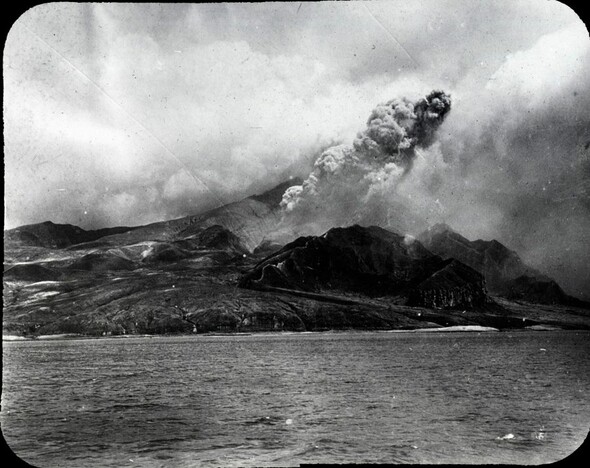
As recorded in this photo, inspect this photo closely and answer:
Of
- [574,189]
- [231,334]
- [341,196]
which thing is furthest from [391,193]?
[231,334]

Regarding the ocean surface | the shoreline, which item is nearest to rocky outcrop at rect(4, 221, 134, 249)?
the ocean surface

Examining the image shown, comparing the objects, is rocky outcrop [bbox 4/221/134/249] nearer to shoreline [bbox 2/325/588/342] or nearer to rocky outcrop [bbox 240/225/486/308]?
shoreline [bbox 2/325/588/342]

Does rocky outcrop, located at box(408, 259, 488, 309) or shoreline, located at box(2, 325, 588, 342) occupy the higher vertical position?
rocky outcrop, located at box(408, 259, 488, 309)

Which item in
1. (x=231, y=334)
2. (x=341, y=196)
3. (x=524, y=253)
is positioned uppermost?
(x=341, y=196)

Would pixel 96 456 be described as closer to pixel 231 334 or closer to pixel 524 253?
pixel 524 253

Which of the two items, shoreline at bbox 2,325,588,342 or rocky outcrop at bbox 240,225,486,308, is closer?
shoreline at bbox 2,325,588,342

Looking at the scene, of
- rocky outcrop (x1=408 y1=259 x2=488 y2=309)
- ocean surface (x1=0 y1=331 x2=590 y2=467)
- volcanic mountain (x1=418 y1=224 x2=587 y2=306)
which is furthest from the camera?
rocky outcrop (x1=408 y1=259 x2=488 y2=309)

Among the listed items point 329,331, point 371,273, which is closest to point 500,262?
point 329,331

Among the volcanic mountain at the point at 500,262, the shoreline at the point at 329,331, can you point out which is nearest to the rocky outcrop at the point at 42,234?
the volcanic mountain at the point at 500,262

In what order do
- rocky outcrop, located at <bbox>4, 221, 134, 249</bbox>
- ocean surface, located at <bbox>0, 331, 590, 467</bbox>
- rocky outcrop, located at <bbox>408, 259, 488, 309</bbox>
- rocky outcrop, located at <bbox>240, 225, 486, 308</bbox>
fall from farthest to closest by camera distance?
1. rocky outcrop, located at <bbox>240, 225, 486, 308</bbox>
2. rocky outcrop, located at <bbox>408, 259, 488, 309</bbox>
3. rocky outcrop, located at <bbox>4, 221, 134, 249</bbox>
4. ocean surface, located at <bbox>0, 331, 590, 467</bbox>

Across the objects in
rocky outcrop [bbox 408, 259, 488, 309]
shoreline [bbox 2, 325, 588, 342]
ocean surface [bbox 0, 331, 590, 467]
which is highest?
rocky outcrop [bbox 408, 259, 488, 309]
